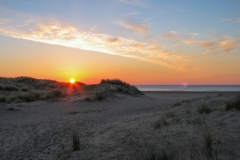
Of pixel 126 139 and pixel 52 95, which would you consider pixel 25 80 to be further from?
pixel 126 139

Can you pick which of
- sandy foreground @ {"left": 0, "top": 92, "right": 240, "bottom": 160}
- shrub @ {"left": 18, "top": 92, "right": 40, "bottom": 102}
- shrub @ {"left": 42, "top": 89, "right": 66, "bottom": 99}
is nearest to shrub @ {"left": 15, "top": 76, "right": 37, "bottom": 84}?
shrub @ {"left": 42, "top": 89, "right": 66, "bottom": 99}

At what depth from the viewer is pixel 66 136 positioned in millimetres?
9203

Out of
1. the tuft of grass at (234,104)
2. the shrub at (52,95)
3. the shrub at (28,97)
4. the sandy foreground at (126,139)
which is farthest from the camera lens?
the shrub at (52,95)

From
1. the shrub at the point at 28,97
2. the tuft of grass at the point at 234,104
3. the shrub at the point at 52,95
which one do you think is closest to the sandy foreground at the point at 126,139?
the tuft of grass at the point at 234,104

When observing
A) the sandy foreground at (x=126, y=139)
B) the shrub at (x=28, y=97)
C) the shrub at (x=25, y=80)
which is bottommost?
the sandy foreground at (x=126, y=139)

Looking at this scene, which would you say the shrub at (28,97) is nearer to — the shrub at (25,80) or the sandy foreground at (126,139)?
the sandy foreground at (126,139)

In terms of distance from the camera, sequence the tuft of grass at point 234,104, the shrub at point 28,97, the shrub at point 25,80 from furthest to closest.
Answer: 1. the shrub at point 25,80
2. the shrub at point 28,97
3. the tuft of grass at point 234,104

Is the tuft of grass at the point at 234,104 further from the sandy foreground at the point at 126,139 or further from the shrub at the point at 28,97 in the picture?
the shrub at the point at 28,97

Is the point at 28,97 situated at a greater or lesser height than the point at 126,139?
greater

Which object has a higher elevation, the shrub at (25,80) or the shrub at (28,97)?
the shrub at (25,80)

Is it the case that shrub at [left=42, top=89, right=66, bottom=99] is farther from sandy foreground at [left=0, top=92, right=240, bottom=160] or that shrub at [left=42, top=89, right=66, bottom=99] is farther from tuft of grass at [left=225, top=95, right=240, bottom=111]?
tuft of grass at [left=225, top=95, right=240, bottom=111]

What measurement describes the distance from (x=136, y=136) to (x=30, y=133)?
5.31m

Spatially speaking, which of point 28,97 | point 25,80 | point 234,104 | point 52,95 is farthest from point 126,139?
point 25,80

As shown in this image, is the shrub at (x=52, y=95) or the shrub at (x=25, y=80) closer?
the shrub at (x=52, y=95)
